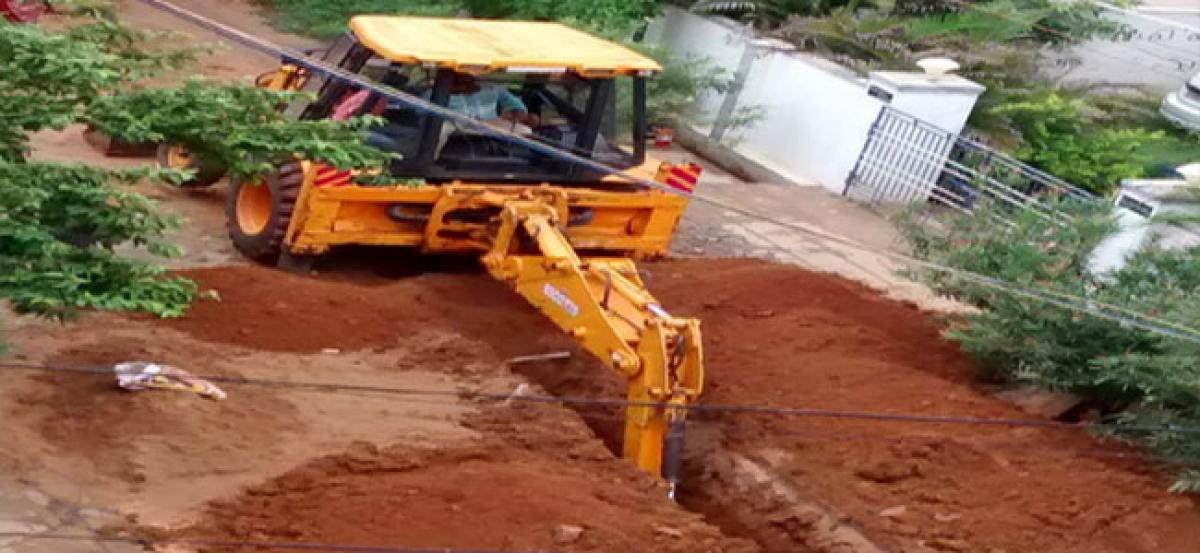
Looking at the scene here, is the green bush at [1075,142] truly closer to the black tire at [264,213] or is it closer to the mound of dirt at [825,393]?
the mound of dirt at [825,393]

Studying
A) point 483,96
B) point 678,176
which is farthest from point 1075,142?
point 483,96

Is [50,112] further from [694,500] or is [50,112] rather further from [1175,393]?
[1175,393]

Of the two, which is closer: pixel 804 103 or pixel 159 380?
pixel 159 380

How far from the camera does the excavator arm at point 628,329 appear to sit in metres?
9.83

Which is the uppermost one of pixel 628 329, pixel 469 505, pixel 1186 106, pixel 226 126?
pixel 1186 106

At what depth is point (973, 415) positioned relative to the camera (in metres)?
10.9

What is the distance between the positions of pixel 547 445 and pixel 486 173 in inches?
116

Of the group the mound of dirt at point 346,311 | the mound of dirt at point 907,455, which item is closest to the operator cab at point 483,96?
the mound of dirt at point 346,311

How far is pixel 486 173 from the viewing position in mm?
12672

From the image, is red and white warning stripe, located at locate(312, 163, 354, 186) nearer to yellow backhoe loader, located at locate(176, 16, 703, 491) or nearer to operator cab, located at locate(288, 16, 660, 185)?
yellow backhoe loader, located at locate(176, 16, 703, 491)

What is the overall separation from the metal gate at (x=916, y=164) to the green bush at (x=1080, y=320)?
558 centimetres

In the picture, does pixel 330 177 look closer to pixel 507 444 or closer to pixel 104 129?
pixel 507 444

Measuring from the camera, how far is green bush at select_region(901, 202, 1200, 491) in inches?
397

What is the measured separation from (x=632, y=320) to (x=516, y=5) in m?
11.3
